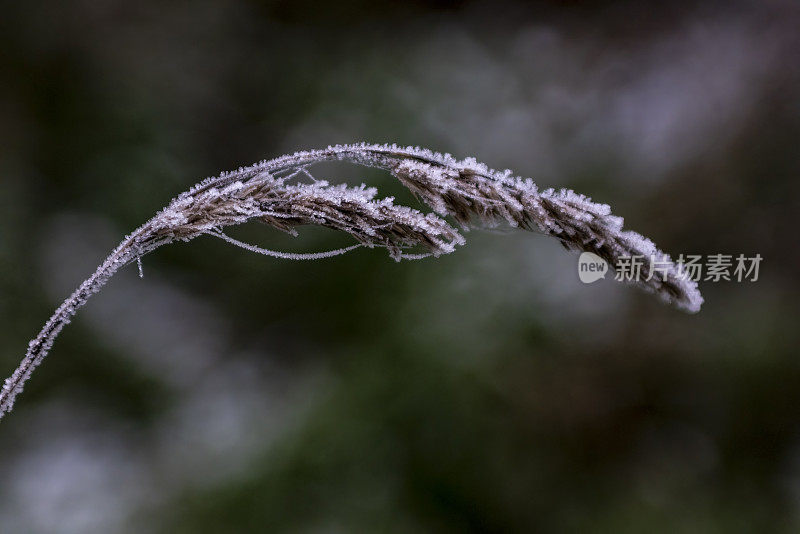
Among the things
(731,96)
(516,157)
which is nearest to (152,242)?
(516,157)

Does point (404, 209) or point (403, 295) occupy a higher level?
point (403, 295)

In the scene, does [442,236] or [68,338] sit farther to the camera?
[68,338]

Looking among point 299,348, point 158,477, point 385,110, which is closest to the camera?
point 158,477

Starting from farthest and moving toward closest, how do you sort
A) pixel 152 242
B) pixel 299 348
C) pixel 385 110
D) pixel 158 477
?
1. pixel 385 110
2. pixel 299 348
3. pixel 158 477
4. pixel 152 242

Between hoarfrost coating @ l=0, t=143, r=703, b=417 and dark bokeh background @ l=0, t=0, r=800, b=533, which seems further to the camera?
dark bokeh background @ l=0, t=0, r=800, b=533

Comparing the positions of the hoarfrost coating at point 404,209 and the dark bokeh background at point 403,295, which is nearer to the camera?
the hoarfrost coating at point 404,209

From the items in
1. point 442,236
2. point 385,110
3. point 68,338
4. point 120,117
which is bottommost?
point 68,338

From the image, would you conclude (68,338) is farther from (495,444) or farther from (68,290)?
(495,444)

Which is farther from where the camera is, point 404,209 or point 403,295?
point 403,295
